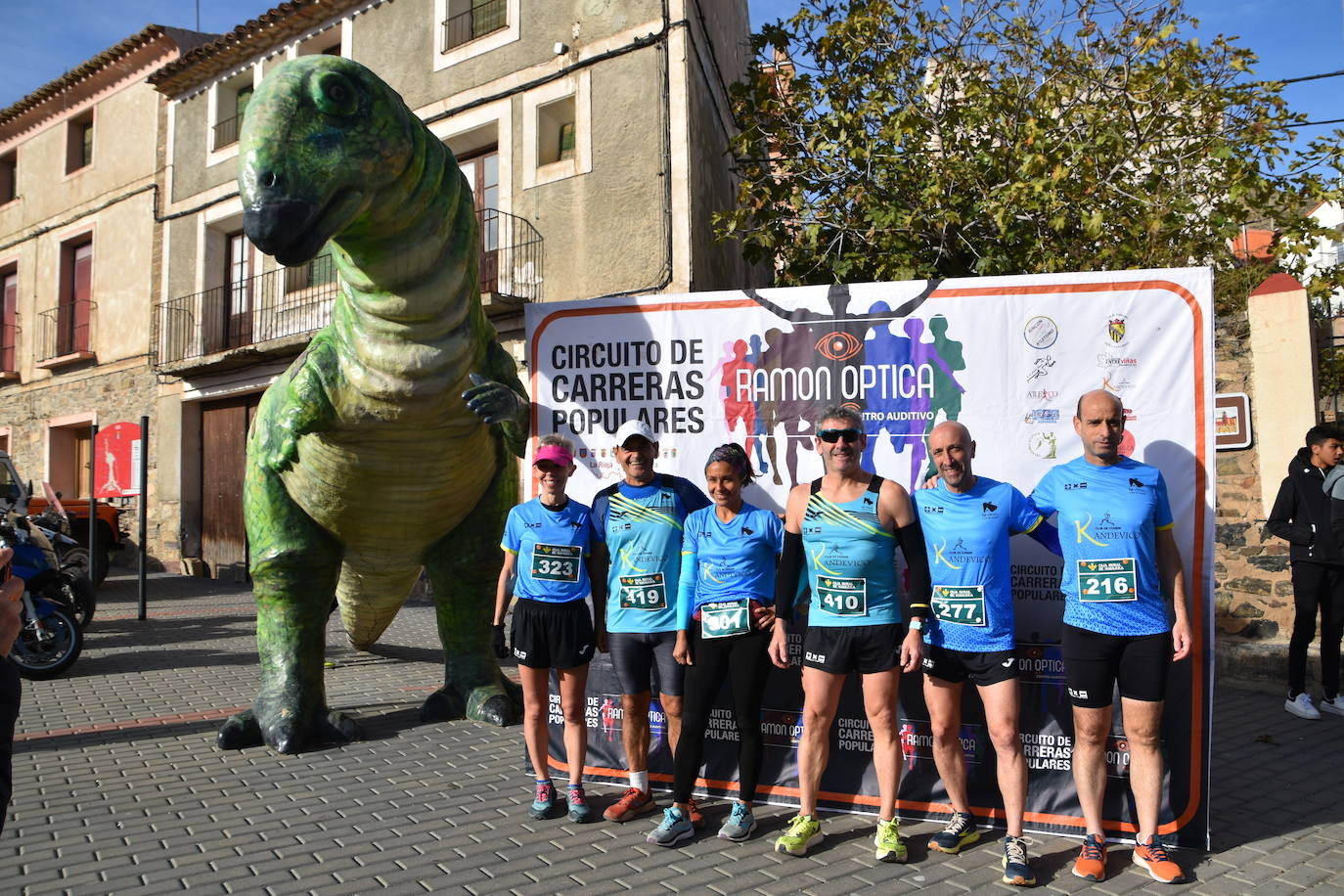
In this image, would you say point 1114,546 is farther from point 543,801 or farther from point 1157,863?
point 543,801

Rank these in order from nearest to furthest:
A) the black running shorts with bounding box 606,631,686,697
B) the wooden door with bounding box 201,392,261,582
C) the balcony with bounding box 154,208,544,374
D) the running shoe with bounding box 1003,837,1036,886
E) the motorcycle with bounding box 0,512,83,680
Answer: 1. the running shoe with bounding box 1003,837,1036,886
2. the black running shorts with bounding box 606,631,686,697
3. the motorcycle with bounding box 0,512,83,680
4. the balcony with bounding box 154,208,544,374
5. the wooden door with bounding box 201,392,261,582

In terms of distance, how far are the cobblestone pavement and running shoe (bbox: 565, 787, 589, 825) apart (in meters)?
0.09

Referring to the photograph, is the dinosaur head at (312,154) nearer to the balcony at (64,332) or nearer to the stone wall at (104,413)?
the stone wall at (104,413)

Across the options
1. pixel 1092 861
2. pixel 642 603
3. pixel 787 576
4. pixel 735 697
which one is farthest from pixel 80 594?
pixel 1092 861

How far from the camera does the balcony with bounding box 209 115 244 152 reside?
15359 millimetres

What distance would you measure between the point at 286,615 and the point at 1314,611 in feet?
19.0

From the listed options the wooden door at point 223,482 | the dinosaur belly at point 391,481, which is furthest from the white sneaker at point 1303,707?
the wooden door at point 223,482

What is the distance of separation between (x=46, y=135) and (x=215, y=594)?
11109mm

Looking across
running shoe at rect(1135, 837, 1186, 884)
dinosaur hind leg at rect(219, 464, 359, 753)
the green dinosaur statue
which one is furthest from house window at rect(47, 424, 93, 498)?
running shoe at rect(1135, 837, 1186, 884)

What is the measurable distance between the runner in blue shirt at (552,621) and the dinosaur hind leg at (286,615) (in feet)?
4.68

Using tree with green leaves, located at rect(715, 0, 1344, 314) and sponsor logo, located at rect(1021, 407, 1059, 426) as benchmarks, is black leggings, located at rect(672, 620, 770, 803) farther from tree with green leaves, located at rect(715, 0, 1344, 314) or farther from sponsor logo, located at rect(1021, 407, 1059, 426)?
tree with green leaves, located at rect(715, 0, 1344, 314)

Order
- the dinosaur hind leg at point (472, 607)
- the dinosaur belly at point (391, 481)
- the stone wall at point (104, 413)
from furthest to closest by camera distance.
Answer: the stone wall at point (104, 413), the dinosaur hind leg at point (472, 607), the dinosaur belly at point (391, 481)

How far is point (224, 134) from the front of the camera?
15453mm

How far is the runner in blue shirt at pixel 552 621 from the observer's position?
12.7 feet
